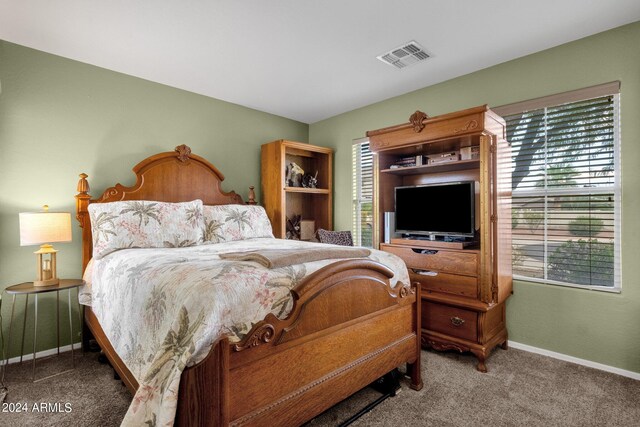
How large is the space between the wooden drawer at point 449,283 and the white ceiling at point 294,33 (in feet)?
5.99

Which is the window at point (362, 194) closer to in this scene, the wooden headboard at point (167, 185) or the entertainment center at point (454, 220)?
the entertainment center at point (454, 220)

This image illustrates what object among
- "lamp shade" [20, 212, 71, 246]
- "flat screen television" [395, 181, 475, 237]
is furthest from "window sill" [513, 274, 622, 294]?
"lamp shade" [20, 212, 71, 246]

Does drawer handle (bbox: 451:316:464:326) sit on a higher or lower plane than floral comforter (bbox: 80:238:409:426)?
lower

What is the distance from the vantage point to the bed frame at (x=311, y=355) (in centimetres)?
118

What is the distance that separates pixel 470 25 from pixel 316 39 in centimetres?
109

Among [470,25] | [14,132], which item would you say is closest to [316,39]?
[470,25]

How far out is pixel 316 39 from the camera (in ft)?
8.25

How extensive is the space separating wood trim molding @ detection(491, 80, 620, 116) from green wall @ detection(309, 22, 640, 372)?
0.04m

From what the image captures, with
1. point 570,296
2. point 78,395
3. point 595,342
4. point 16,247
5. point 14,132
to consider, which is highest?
point 14,132

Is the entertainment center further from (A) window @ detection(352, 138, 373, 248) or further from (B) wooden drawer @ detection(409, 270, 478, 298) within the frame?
(A) window @ detection(352, 138, 373, 248)

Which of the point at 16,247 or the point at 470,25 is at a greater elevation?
the point at 470,25

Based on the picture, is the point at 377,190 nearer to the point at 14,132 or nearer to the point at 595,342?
the point at 595,342

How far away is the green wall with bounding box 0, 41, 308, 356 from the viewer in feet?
8.41

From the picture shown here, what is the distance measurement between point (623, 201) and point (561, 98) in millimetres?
890
